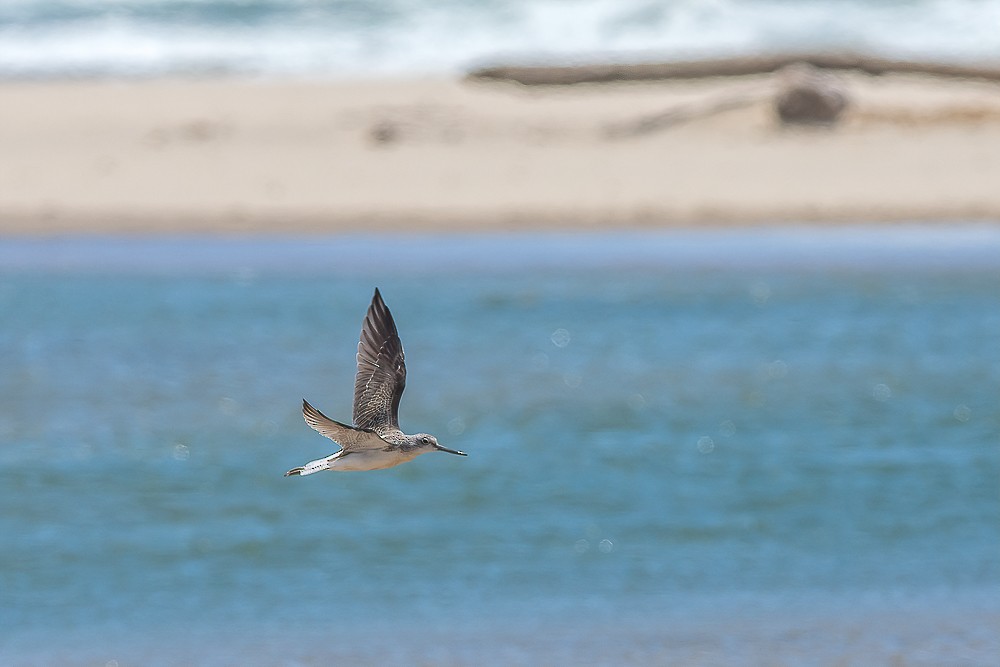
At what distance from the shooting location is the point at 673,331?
14.6 m

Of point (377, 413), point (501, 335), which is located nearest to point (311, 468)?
point (377, 413)

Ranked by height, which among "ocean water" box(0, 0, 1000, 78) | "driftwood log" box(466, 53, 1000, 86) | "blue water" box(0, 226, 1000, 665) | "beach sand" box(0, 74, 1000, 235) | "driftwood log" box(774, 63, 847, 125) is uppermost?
"ocean water" box(0, 0, 1000, 78)

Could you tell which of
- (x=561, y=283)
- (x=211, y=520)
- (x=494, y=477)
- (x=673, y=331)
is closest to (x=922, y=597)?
(x=494, y=477)

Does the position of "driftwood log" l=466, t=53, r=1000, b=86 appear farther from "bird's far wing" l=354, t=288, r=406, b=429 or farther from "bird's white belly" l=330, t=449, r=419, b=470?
"bird's white belly" l=330, t=449, r=419, b=470

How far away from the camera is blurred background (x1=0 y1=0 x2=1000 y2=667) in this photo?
27.2ft

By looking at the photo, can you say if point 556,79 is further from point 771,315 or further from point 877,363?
point 877,363

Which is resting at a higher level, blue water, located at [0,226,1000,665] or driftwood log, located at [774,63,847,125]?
driftwood log, located at [774,63,847,125]

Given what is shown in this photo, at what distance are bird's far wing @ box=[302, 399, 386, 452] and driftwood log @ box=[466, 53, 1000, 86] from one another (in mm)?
15687

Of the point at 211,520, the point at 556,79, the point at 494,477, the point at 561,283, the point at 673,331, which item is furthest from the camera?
the point at 556,79

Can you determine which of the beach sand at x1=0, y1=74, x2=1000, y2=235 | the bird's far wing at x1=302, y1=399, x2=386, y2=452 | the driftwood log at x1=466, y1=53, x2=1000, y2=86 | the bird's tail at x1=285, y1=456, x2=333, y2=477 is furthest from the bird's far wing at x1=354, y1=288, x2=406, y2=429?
the driftwood log at x1=466, y1=53, x2=1000, y2=86

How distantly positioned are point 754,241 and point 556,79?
4.81 metres

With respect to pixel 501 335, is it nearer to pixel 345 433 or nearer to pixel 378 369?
pixel 378 369

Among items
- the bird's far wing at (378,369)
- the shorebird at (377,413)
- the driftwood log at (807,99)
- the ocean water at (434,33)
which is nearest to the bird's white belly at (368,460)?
the shorebird at (377,413)

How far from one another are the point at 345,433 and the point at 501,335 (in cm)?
906
